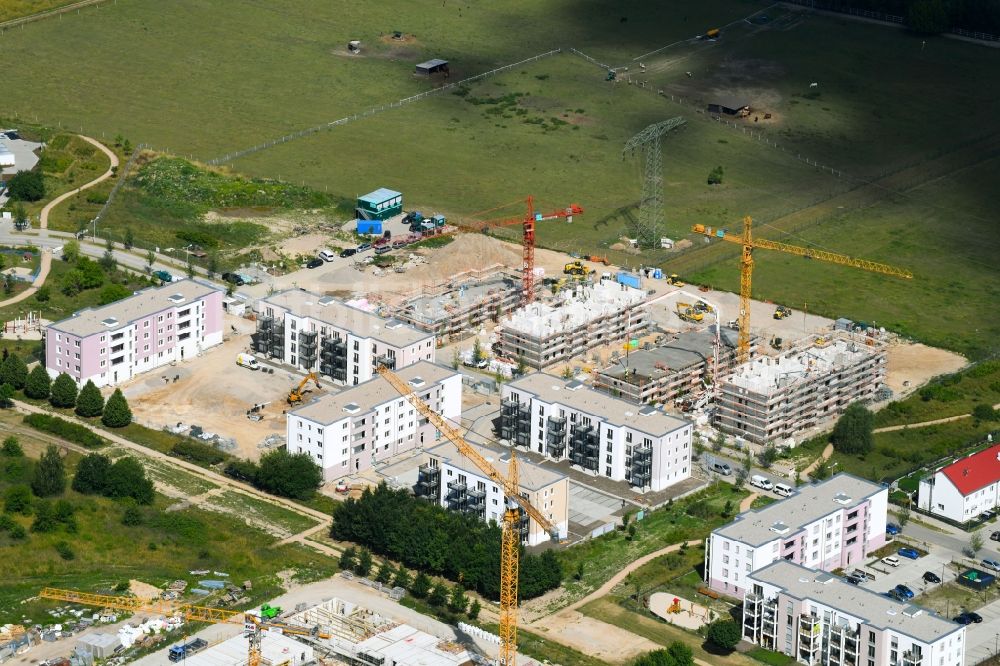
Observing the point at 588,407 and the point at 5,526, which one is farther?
the point at 588,407

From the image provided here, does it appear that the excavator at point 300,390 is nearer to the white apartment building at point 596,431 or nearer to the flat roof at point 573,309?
the flat roof at point 573,309

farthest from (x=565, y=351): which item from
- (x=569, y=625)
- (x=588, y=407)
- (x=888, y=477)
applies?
(x=569, y=625)

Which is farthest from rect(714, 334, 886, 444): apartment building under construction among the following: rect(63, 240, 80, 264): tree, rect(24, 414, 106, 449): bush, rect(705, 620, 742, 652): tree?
rect(63, 240, 80, 264): tree

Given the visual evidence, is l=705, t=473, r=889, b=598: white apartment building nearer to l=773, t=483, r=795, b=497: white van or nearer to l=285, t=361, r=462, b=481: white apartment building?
l=773, t=483, r=795, b=497: white van

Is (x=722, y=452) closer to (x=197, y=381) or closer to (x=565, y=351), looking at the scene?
(x=565, y=351)

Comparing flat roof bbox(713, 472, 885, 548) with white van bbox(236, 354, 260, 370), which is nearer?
flat roof bbox(713, 472, 885, 548)
